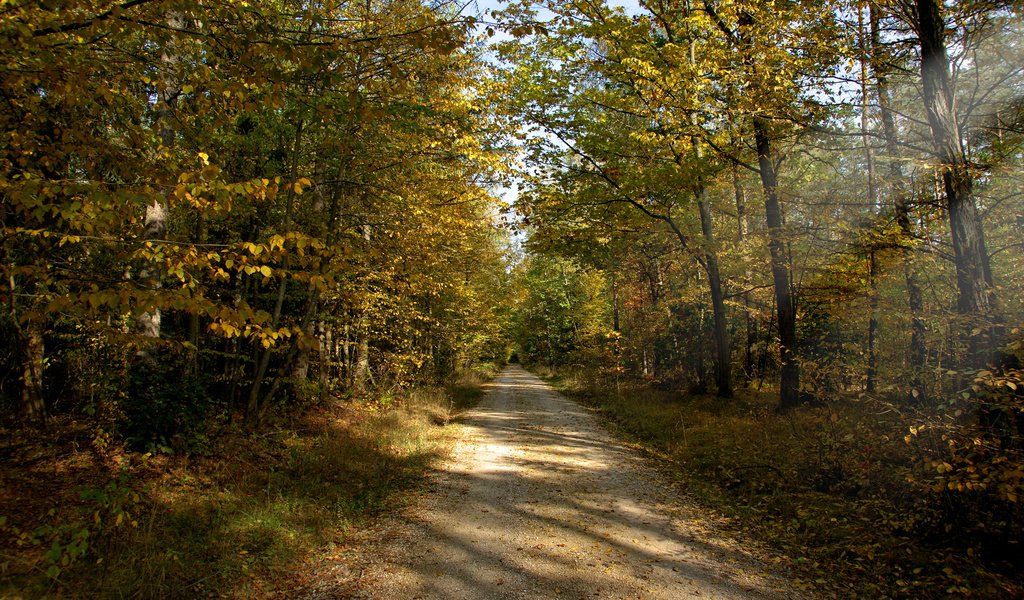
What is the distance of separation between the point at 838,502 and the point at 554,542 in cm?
375

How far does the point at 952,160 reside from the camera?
571 centimetres

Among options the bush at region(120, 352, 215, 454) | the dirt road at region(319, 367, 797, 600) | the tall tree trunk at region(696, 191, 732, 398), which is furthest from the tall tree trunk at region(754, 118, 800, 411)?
the bush at region(120, 352, 215, 454)

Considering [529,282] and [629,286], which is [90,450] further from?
[529,282]

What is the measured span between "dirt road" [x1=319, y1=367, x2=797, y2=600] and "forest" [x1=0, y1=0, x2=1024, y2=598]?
25.0 inches

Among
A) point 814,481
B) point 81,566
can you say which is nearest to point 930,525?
point 814,481

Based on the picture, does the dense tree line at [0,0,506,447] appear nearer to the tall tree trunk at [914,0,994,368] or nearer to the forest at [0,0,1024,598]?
the forest at [0,0,1024,598]

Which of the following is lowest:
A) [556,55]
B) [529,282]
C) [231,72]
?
[231,72]

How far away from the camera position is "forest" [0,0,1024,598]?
12.0 ft

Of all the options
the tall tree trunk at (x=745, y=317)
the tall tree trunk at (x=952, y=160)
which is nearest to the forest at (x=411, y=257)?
the tall tree trunk at (x=952, y=160)

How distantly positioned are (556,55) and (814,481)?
1069 centimetres

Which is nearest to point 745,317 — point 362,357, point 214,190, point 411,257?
point 411,257

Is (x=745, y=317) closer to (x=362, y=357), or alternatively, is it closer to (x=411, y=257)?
(x=411, y=257)

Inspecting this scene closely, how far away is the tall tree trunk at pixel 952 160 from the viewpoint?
18.6ft

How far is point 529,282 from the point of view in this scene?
3566cm
